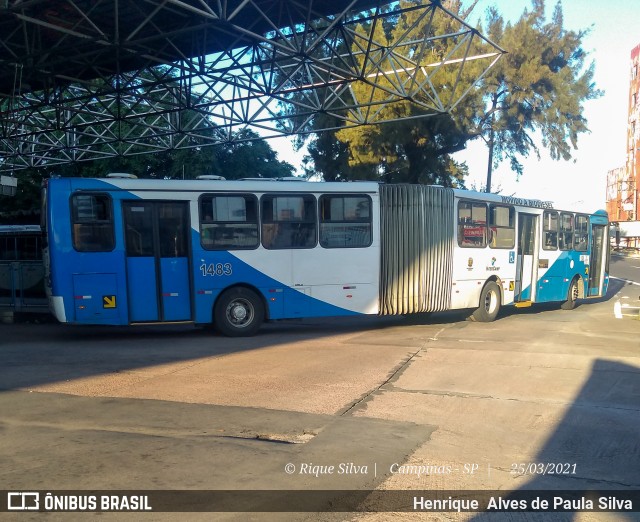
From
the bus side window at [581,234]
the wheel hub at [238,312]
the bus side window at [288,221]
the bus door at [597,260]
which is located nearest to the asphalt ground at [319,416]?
the wheel hub at [238,312]

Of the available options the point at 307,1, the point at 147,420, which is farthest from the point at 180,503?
the point at 307,1

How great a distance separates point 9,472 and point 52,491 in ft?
2.15

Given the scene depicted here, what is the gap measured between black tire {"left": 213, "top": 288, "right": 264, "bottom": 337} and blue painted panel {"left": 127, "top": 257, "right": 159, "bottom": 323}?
51.7 inches

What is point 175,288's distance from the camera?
12875 mm

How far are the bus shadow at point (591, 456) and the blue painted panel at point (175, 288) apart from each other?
7.80 m

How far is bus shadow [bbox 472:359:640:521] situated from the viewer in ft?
16.4

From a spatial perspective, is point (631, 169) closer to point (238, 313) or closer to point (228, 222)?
point (228, 222)

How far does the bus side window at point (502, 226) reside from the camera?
16.5 metres

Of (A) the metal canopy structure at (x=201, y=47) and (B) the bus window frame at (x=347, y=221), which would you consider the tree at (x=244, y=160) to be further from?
(B) the bus window frame at (x=347, y=221)

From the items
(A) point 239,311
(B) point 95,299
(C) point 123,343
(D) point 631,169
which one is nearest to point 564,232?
(A) point 239,311

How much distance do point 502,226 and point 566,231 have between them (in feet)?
12.5

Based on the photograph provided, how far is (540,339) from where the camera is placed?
43.0 ft

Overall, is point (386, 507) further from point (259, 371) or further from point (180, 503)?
point (259, 371)

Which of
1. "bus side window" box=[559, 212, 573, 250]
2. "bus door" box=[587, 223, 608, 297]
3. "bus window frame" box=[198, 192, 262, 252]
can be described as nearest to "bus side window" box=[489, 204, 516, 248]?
"bus side window" box=[559, 212, 573, 250]
